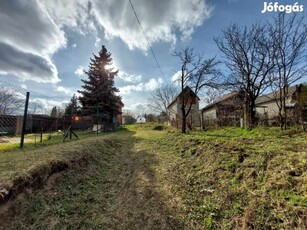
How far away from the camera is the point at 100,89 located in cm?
1952

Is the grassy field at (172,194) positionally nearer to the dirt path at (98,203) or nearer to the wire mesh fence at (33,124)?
the dirt path at (98,203)

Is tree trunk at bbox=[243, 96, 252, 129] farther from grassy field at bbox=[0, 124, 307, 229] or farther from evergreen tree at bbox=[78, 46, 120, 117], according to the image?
evergreen tree at bbox=[78, 46, 120, 117]

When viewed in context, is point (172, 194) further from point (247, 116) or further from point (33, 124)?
point (33, 124)

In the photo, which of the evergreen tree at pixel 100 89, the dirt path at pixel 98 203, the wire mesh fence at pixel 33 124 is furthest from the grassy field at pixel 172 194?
the evergreen tree at pixel 100 89

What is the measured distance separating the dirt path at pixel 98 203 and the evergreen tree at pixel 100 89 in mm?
15260

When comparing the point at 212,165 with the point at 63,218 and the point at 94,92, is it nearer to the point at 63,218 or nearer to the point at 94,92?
the point at 63,218

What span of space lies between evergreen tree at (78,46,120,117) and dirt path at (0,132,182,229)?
1526 centimetres

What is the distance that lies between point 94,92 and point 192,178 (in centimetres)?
1764

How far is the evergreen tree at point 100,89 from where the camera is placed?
18969 mm

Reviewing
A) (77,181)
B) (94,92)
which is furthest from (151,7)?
(94,92)

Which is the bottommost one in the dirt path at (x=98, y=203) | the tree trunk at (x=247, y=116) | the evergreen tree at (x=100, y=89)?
the dirt path at (x=98, y=203)

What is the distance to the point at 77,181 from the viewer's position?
3.92 metres

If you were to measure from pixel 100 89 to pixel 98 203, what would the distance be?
57.9 feet

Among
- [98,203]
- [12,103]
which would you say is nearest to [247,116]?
[98,203]
